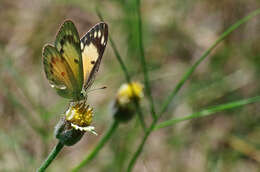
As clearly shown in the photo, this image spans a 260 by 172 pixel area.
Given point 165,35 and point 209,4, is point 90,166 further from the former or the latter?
point 209,4

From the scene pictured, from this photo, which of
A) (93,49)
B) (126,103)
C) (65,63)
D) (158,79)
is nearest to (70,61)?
(65,63)

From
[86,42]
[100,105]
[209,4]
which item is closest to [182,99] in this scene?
→ [100,105]

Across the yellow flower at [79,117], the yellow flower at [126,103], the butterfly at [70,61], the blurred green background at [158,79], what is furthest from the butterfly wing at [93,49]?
the blurred green background at [158,79]

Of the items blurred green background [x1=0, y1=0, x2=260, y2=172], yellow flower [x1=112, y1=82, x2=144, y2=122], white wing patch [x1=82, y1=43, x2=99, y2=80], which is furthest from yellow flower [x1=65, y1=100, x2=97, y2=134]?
blurred green background [x1=0, y1=0, x2=260, y2=172]

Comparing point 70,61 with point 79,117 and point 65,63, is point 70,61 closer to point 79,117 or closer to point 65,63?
point 65,63

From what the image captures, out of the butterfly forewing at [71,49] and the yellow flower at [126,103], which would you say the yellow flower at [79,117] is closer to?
the butterfly forewing at [71,49]

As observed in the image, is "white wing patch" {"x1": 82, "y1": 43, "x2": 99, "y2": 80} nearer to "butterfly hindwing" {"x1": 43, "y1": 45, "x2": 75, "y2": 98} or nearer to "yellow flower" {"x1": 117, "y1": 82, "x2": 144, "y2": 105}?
"butterfly hindwing" {"x1": 43, "y1": 45, "x2": 75, "y2": 98}

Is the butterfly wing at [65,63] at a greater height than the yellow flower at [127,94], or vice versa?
the butterfly wing at [65,63]
